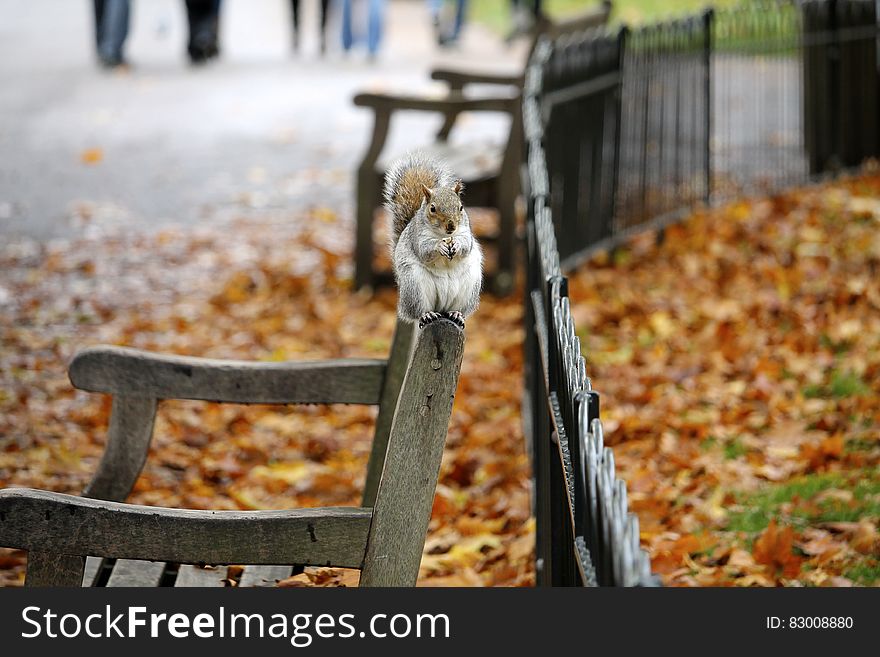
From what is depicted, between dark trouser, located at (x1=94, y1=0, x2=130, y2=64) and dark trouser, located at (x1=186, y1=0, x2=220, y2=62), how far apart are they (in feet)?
3.06

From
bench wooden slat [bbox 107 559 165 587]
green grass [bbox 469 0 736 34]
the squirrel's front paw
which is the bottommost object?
bench wooden slat [bbox 107 559 165 587]

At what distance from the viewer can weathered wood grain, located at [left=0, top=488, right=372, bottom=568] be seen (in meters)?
2.63

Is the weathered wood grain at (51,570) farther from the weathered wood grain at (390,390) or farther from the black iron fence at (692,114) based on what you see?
the black iron fence at (692,114)

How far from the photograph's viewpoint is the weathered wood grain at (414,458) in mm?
2590

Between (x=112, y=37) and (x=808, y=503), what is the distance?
44.6 ft

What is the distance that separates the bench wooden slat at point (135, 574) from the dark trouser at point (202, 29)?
14145mm

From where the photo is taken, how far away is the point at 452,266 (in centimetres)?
305

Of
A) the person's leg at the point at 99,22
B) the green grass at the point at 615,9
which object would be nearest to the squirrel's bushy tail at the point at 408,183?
the person's leg at the point at 99,22

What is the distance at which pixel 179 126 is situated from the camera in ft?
43.9

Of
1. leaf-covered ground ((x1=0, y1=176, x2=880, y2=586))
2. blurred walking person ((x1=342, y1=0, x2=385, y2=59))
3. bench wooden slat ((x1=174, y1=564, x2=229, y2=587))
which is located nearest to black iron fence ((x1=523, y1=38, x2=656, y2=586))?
leaf-covered ground ((x1=0, y1=176, x2=880, y2=586))

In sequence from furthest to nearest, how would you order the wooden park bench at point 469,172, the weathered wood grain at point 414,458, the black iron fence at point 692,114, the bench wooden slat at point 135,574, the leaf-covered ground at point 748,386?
1. the black iron fence at point 692,114
2. the wooden park bench at point 469,172
3. the leaf-covered ground at point 748,386
4. the bench wooden slat at point 135,574
5. the weathered wood grain at point 414,458

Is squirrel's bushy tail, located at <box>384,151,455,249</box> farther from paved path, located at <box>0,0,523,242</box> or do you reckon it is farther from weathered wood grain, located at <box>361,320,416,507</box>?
paved path, located at <box>0,0,523,242</box>

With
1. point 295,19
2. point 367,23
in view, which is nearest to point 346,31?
point 367,23
